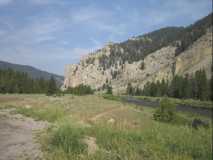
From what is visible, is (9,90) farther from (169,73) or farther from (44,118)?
(169,73)

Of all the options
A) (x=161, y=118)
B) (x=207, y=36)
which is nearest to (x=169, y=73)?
(x=207, y=36)

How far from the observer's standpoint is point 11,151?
808 cm

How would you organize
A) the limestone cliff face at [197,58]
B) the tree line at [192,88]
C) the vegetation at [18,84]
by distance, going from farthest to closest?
the limestone cliff face at [197,58], the vegetation at [18,84], the tree line at [192,88]

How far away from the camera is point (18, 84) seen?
8800 centimetres

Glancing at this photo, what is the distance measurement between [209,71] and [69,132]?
97969mm

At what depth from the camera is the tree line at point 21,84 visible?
81.5 m

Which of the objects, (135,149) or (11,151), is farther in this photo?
(11,151)

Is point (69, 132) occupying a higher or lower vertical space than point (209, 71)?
lower

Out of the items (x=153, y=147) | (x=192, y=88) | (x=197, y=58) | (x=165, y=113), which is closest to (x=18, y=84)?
(x=192, y=88)

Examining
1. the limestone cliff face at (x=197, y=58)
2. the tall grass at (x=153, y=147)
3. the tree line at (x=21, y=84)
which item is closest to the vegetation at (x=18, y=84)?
the tree line at (x=21, y=84)

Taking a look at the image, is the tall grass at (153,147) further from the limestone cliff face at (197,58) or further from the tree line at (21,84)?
the limestone cliff face at (197,58)

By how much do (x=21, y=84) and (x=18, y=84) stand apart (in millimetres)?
1541

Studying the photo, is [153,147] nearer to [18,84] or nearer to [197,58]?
[18,84]

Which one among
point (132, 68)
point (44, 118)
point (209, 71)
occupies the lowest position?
point (44, 118)
